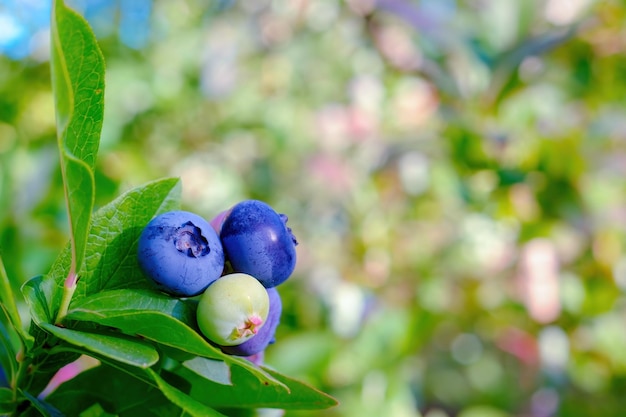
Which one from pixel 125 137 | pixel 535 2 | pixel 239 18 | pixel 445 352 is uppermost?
pixel 535 2

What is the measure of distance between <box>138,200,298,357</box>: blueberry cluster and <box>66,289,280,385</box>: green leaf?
0.04 feet

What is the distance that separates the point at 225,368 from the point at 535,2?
1.35 m

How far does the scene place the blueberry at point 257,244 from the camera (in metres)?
0.49

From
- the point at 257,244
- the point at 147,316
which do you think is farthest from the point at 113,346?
the point at 257,244

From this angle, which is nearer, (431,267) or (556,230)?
(556,230)

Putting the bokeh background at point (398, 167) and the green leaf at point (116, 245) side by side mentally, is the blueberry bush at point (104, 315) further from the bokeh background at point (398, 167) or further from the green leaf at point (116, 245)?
the bokeh background at point (398, 167)

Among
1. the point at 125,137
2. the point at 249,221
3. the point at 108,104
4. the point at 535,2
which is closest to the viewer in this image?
the point at 249,221

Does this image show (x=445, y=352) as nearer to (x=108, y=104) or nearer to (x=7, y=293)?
(x=108, y=104)

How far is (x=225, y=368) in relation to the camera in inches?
19.4

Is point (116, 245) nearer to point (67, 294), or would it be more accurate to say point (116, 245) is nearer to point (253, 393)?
point (67, 294)

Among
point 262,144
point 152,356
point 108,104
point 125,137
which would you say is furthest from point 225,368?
point 262,144

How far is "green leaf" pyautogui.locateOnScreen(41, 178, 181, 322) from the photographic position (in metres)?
0.47

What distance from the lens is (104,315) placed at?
1.41 ft

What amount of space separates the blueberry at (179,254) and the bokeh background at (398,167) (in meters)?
0.63
